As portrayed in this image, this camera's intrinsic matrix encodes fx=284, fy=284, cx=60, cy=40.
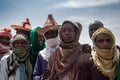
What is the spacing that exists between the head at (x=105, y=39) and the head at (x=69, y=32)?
0.39m

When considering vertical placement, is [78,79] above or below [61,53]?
below

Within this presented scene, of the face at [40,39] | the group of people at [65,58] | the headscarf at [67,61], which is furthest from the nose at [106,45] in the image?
the face at [40,39]

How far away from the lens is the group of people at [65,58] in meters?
5.01

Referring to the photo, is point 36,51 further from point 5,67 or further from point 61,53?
point 61,53

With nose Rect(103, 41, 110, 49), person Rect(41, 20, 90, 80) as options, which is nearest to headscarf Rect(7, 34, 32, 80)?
person Rect(41, 20, 90, 80)

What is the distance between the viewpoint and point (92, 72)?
503 centimetres

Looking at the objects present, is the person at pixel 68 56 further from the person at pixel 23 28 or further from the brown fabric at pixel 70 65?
the person at pixel 23 28

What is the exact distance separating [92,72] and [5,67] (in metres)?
1.98

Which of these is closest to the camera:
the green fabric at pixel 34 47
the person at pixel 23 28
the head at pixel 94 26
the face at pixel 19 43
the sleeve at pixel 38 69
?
the sleeve at pixel 38 69

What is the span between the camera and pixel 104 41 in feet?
16.7

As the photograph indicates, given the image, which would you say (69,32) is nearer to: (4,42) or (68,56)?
(68,56)

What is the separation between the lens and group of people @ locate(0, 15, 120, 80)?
5012 millimetres

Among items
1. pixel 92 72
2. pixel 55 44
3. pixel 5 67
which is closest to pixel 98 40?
pixel 92 72

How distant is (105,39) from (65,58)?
80 cm
